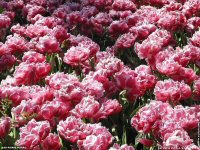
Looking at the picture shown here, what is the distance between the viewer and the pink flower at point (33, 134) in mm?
1994

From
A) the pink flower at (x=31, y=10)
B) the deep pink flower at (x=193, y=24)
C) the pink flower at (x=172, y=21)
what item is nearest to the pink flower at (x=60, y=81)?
the pink flower at (x=172, y=21)

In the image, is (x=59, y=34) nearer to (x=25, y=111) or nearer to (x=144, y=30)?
(x=144, y=30)

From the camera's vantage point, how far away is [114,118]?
2.53 metres

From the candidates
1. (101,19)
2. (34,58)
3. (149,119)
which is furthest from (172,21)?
(149,119)

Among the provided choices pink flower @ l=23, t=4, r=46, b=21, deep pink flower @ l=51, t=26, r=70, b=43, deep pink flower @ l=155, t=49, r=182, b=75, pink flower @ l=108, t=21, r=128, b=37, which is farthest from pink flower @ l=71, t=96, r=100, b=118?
pink flower @ l=23, t=4, r=46, b=21

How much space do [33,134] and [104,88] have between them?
664 mm

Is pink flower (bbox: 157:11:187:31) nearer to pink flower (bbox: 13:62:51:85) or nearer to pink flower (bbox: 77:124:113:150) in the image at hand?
pink flower (bbox: 13:62:51:85)

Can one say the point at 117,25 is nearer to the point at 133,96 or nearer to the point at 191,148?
the point at 133,96

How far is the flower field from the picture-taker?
2.05 metres

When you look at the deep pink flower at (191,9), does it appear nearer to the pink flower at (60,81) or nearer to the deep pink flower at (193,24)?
the deep pink flower at (193,24)

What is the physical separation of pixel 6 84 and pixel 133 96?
2.40 feet

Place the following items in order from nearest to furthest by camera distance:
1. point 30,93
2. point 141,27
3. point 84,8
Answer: point 30,93 < point 141,27 < point 84,8

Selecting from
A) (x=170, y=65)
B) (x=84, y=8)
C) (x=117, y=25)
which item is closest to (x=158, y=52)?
(x=170, y=65)

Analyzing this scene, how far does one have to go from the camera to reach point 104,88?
2.56 meters
